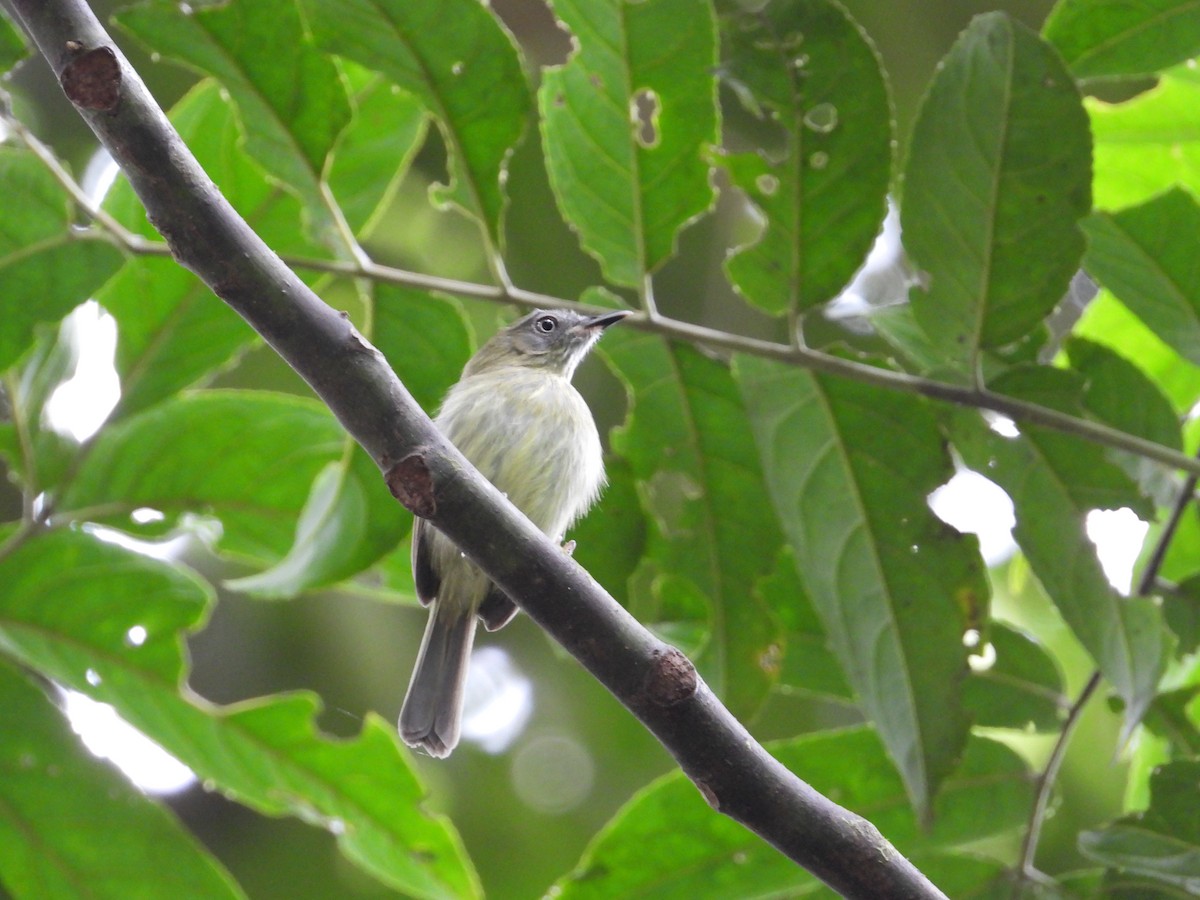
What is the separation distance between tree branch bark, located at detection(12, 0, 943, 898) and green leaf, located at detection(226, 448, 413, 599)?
3.85 ft

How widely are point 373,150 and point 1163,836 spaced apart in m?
2.35

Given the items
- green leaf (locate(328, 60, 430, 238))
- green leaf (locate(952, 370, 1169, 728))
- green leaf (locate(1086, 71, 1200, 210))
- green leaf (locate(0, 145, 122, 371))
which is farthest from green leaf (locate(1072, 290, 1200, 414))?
green leaf (locate(0, 145, 122, 371))

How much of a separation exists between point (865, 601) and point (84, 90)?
73.8 inches

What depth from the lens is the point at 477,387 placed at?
4.11 meters

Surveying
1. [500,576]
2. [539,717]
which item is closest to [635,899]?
[500,576]

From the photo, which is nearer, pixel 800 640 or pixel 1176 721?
pixel 1176 721

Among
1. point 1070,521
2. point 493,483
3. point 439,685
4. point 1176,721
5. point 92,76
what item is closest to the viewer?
point 92,76

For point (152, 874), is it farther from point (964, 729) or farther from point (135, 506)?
point (964, 729)

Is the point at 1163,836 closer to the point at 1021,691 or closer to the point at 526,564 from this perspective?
the point at 1021,691

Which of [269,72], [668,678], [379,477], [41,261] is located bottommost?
[668,678]

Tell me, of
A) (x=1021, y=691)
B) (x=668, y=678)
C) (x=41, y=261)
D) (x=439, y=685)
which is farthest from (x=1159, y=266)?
(x=41, y=261)

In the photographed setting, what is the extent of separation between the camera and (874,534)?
298cm

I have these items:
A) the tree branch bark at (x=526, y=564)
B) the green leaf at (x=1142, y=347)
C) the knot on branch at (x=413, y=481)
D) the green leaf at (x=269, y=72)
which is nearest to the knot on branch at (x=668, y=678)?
the tree branch bark at (x=526, y=564)

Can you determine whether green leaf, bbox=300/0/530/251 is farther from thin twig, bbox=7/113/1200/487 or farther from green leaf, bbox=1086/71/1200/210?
green leaf, bbox=1086/71/1200/210
